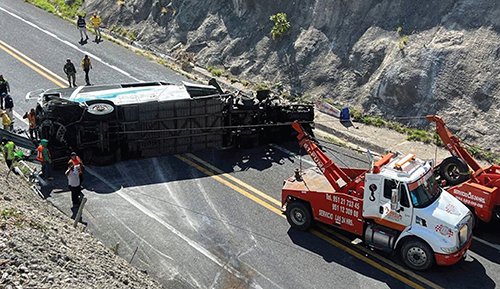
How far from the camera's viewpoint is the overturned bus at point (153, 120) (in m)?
18.6

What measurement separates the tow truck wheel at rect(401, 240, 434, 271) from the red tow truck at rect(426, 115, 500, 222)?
2.51m

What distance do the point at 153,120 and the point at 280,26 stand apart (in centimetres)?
910

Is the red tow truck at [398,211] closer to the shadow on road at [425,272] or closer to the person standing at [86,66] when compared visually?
the shadow on road at [425,272]

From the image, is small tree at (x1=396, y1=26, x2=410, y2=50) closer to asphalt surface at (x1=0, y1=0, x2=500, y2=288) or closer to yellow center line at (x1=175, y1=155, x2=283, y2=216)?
asphalt surface at (x1=0, y1=0, x2=500, y2=288)

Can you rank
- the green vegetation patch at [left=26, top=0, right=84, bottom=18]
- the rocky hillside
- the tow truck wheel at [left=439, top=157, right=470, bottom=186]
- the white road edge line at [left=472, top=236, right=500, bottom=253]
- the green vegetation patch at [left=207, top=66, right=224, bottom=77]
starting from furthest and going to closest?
the green vegetation patch at [left=26, top=0, right=84, bottom=18], the green vegetation patch at [left=207, top=66, right=224, bottom=77], the tow truck wheel at [left=439, top=157, right=470, bottom=186], the white road edge line at [left=472, top=236, right=500, bottom=253], the rocky hillside

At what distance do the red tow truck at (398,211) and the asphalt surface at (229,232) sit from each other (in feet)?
1.63

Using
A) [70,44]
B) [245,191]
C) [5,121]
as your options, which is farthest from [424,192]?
[70,44]

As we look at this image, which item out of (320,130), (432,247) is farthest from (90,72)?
(432,247)

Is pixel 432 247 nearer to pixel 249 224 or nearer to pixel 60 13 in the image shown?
pixel 249 224

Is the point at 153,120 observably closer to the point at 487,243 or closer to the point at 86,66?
the point at 86,66

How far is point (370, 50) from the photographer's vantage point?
24.0 metres

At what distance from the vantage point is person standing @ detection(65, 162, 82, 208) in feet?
53.7

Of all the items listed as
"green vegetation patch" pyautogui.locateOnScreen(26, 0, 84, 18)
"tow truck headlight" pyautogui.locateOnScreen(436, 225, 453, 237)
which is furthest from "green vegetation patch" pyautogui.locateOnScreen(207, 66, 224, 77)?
"tow truck headlight" pyautogui.locateOnScreen(436, 225, 453, 237)

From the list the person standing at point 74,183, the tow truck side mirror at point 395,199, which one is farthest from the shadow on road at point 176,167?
the tow truck side mirror at point 395,199
